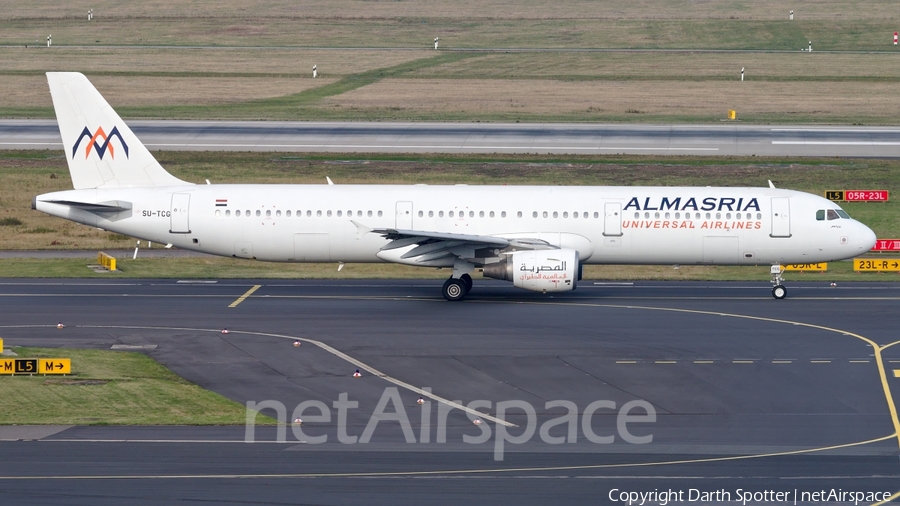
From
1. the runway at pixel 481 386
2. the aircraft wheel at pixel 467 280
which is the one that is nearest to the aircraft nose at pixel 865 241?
the runway at pixel 481 386

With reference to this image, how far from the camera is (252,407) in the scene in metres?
28.7

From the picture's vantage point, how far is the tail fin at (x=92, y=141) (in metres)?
43.7

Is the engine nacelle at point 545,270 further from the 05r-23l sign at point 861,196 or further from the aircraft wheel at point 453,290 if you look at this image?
the 05r-23l sign at point 861,196

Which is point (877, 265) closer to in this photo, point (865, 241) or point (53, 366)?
point (865, 241)

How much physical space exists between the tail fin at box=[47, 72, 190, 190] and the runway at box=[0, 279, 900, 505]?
4.39m

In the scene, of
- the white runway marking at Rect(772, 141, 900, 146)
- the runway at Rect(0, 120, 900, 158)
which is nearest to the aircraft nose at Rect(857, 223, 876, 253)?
the runway at Rect(0, 120, 900, 158)

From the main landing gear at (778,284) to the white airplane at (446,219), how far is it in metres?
0.05

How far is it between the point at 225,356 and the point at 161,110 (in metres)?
58.5

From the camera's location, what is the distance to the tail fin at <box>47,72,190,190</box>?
43656mm

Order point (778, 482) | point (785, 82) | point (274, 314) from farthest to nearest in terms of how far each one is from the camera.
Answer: point (785, 82), point (274, 314), point (778, 482)

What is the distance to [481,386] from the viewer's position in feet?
101

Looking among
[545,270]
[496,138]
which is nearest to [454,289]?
[545,270]

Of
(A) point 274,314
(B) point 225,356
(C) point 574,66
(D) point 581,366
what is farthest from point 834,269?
(C) point 574,66

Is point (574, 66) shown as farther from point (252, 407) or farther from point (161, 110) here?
point (252, 407)
